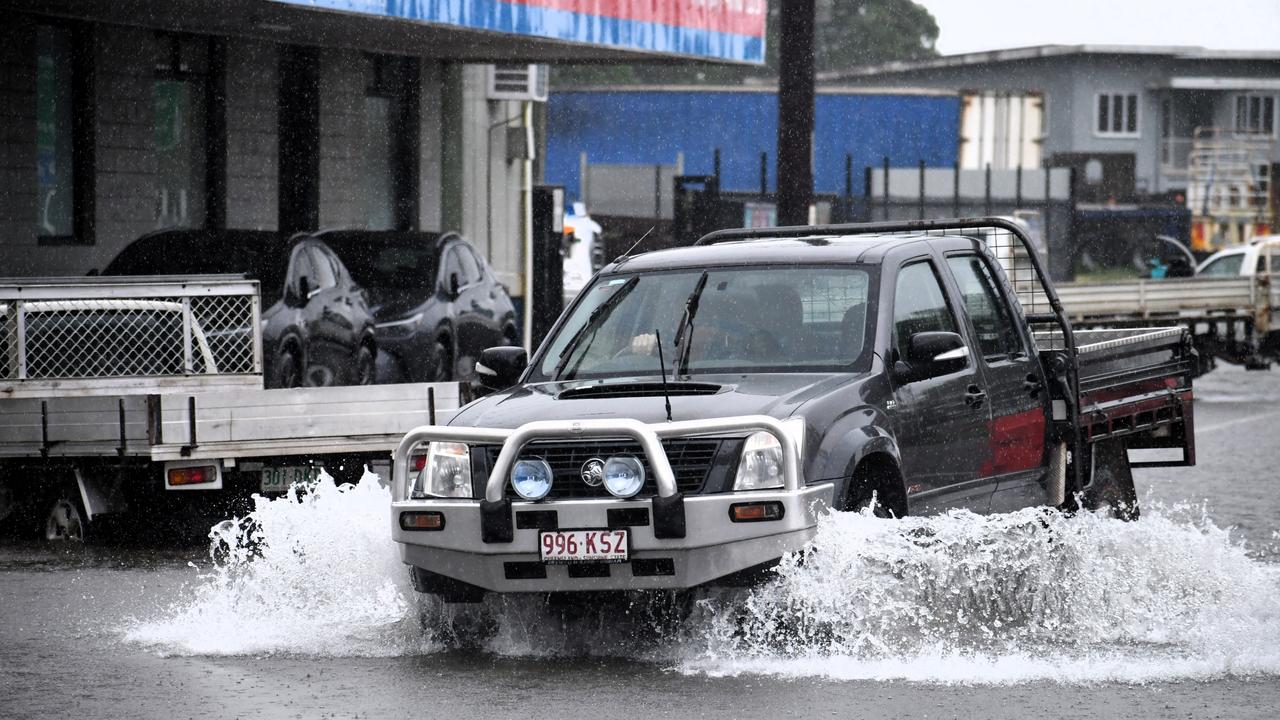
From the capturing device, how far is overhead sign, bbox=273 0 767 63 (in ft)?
66.3

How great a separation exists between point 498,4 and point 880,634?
46.1 feet

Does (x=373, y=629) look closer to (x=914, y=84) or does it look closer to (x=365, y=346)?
(x=365, y=346)

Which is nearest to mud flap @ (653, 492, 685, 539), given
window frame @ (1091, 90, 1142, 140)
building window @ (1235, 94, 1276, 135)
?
window frame @ (1091, 90, 1142, 140)

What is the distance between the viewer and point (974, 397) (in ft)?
31.7

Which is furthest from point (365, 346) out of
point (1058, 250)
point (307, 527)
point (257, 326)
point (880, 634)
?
point (1058, 250)

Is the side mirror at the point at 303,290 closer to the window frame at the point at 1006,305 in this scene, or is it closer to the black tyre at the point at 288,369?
the black tyre at the point at 288,369

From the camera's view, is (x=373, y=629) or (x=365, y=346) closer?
(x=373, y=629)

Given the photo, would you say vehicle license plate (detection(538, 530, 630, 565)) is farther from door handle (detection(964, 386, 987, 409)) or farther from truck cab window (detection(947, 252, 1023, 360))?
truck cab window (detection(947, 252, 1023, 360))

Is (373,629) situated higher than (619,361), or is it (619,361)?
(619,361)

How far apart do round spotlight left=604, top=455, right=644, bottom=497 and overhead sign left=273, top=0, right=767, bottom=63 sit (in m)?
11.3

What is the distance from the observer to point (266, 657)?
8539 millimetres

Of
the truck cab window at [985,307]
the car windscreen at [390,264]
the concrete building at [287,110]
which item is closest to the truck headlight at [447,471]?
the truck cab window at [985,307]

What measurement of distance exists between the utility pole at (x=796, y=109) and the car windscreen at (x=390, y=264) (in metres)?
3.48

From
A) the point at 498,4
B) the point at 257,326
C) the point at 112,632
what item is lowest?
the point at 112,632
